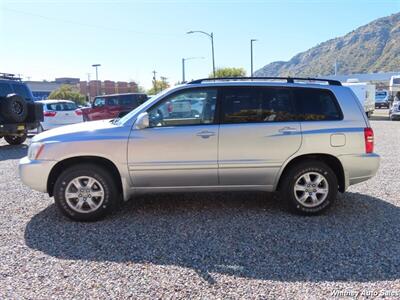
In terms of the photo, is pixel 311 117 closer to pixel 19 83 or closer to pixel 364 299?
pixel 364 299

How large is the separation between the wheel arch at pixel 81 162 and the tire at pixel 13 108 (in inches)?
293

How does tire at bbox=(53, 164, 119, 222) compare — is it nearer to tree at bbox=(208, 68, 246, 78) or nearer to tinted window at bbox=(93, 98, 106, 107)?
tinted window at bbox=(93, 98, 106, 107)

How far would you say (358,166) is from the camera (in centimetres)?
474

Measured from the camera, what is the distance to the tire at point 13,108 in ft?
35.8

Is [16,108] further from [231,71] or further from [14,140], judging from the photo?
[231,71]

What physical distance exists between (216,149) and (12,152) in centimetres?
859

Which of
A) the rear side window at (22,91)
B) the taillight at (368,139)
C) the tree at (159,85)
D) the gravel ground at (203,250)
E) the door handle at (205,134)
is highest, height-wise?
the tree at (159,85)

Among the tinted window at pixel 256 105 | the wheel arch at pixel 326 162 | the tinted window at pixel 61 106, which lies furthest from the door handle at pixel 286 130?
the tinted window at pixel 61 106

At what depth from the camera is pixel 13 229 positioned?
448 cm

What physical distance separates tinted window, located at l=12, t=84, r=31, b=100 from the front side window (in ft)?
29.0

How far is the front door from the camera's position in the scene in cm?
457

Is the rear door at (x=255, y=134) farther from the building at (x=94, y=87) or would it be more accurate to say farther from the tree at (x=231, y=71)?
the building at (x=94, y=87)

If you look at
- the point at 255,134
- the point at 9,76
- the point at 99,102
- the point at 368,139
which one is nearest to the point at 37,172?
the point at 255,134

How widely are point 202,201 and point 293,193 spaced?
4.61 feet
